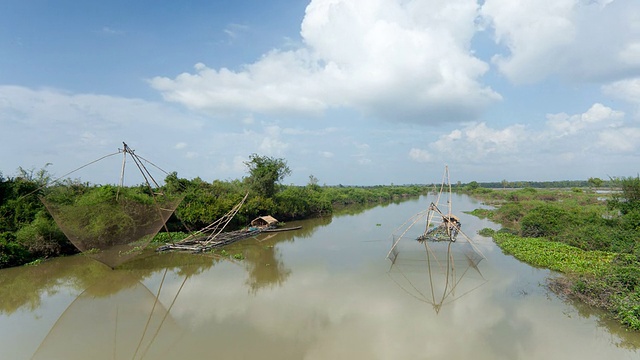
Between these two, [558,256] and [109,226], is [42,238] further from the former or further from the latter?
[558,256]

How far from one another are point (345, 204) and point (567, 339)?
33389 millimetres

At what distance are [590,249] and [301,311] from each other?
10497 millimetres

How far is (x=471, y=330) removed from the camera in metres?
6.17

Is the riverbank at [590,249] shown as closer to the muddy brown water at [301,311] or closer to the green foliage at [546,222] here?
the green foliage at [546,222]

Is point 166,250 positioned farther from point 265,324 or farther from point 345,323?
point 345,323

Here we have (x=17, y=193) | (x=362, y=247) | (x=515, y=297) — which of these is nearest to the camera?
(x=515, y=297)

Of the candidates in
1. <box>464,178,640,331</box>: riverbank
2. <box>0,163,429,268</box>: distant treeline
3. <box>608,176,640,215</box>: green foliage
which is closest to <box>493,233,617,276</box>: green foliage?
<box>464,178,640,331</box>: riverbank

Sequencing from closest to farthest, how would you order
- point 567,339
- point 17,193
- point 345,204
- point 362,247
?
point 567,339 → point 17,193 → point 362,247 → point 345,204

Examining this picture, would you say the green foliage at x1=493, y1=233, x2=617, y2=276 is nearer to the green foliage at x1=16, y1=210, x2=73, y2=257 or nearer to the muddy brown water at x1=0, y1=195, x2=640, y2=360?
the muddy brown water at x1=0, y1=195, x2=640, y2=360

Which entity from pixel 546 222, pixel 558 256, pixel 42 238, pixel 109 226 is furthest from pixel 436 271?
pixel 42 238

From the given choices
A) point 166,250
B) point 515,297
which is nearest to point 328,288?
point 515,297

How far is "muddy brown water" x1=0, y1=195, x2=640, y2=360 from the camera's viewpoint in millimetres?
5488

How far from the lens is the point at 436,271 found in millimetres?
10180

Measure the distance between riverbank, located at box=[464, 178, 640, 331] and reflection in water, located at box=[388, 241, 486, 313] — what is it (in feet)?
6.60
